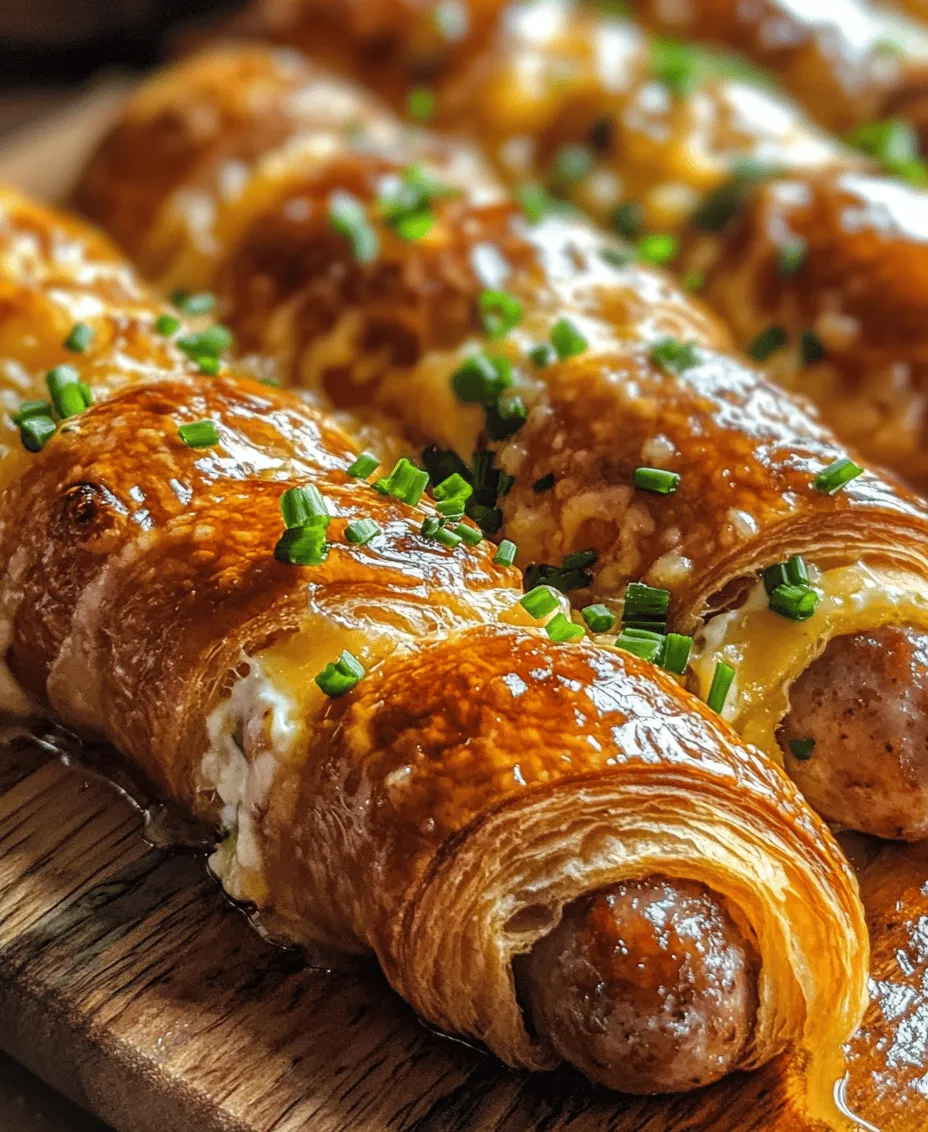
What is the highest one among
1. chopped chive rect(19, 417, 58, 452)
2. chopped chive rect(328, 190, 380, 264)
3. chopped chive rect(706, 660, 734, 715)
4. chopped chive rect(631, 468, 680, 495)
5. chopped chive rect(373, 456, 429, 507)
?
chopped chive rect(328, 190, 380, 264)

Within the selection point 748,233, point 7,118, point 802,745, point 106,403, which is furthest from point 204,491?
point 7,118

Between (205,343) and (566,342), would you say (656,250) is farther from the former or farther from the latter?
A: (205,343)

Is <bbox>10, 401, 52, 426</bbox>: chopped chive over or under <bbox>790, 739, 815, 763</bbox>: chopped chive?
over

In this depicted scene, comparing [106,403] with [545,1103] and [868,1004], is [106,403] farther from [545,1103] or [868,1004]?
[868,1004]

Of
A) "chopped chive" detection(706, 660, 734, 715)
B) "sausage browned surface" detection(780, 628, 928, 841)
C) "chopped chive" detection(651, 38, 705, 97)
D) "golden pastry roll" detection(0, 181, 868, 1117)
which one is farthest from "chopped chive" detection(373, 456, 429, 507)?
Answer: "chopped chive" detection(651, 38, 705, 97)

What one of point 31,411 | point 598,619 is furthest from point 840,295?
point 31,411

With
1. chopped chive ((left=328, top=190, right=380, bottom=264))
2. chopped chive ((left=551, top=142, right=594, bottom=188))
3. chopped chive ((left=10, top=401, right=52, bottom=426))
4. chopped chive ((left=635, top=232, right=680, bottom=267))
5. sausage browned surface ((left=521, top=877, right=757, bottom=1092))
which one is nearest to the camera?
sausage browned surface ((left=521, top=877, right=757, bottom=1092))

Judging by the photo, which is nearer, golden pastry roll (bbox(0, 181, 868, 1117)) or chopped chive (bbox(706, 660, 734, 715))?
golden pastry roll (bbox(0, 181, 868, 1117))

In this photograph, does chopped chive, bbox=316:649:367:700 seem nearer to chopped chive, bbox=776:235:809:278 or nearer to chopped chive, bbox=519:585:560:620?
chopped chive, bbox=519:585:560:620
